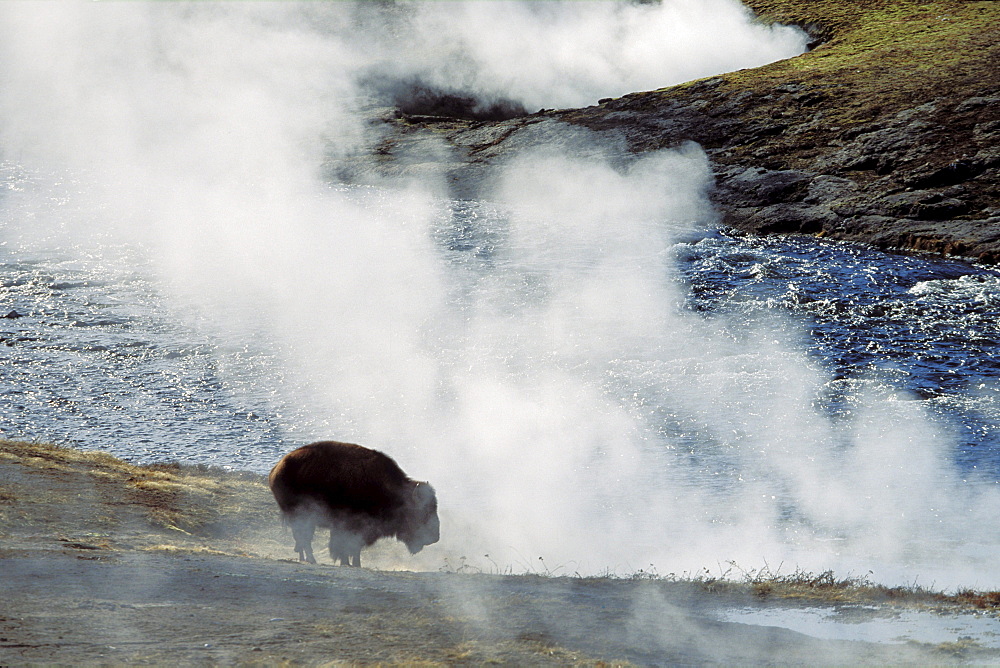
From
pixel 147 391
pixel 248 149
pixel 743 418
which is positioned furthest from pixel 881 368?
pixel 248 149

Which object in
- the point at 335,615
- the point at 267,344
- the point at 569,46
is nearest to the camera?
the point at 335,615

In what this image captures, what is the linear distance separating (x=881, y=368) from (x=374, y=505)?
13224 mm

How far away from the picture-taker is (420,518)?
Answer: 11.1 metres

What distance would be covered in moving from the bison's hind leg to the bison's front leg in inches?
10.0

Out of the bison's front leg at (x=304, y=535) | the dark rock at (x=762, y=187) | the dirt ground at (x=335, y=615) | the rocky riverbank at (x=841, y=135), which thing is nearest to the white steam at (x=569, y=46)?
the rocky riverbank at (x=841, y=135)

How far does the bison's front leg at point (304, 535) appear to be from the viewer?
10719mm

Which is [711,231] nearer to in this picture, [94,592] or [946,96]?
[946,96]

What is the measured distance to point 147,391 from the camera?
65.8 feet

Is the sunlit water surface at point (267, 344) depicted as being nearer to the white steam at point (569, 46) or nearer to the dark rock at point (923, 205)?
the dark rock at point (923, 205)

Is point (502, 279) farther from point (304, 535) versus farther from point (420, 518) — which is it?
point (304, 535)

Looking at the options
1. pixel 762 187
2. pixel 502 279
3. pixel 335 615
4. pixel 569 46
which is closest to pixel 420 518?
pixel 335 615

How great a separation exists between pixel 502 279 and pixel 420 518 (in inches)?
666

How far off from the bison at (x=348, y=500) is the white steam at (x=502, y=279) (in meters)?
1.51

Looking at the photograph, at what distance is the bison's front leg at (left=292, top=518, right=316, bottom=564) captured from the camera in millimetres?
10719
